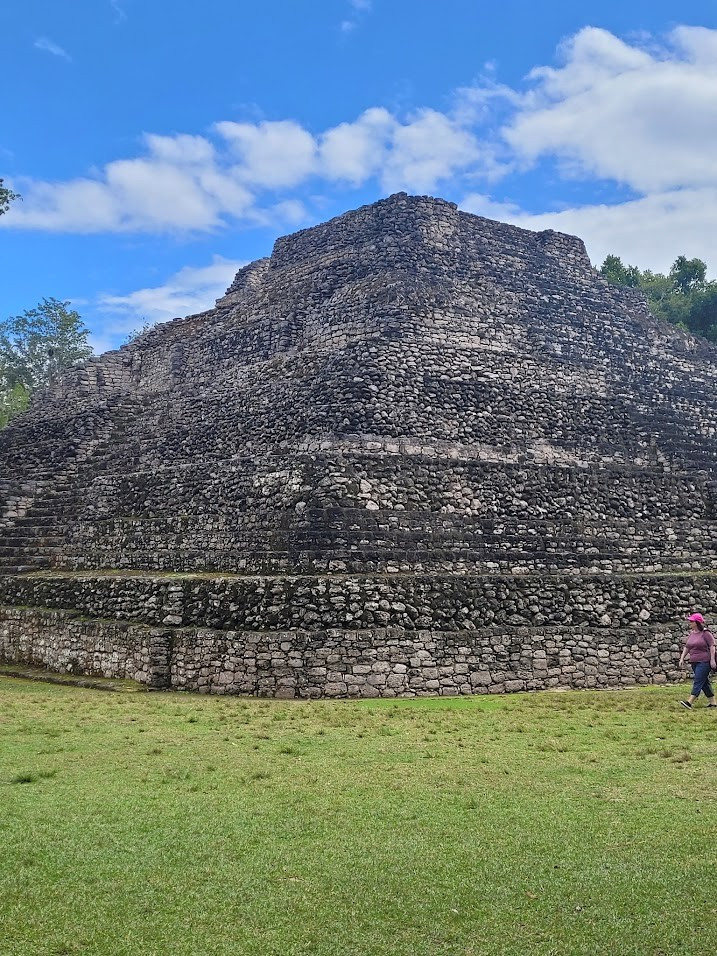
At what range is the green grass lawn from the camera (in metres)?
4.50

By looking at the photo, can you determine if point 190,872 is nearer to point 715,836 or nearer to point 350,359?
point 715,836

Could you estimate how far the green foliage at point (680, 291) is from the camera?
35000 millimetres

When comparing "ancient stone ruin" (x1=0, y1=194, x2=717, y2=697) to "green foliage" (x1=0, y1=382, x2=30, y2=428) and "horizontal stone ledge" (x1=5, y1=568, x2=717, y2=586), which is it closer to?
"horizontal stone ledge" (x1=5, y1=568, x2=717, y2=586)

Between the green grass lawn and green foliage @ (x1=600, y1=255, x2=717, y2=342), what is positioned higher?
green foliage @ (x1=600, y1=255, x2=717, y2=342)

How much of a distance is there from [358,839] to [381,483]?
29.3 ft

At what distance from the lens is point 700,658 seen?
36.6 ft

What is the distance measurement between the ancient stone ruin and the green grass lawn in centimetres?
321

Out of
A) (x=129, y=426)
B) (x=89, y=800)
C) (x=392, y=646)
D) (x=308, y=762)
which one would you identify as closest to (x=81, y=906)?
(x=89, y=800)

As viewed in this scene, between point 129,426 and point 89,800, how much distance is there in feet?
49.1

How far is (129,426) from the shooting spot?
20672mm

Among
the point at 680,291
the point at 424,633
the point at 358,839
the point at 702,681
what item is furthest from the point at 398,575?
the point at 680,291

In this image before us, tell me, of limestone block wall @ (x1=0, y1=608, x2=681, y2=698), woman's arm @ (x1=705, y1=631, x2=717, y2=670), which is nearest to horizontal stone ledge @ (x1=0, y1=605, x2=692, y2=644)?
limestone block wall @ (x1=0, y1=608, x2=681, y2=698)

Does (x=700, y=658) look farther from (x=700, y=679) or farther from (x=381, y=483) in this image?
(x=381, y=483)

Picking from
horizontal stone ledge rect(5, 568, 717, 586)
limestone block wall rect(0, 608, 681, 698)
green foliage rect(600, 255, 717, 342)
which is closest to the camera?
limestone block wall rect(0, 608, 681, 698)
